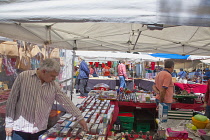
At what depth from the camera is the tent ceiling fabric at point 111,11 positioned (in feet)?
3.16

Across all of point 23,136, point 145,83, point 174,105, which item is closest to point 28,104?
point 23,136

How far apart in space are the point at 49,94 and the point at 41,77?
0.72ft

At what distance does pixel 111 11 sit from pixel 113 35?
10.1 ft

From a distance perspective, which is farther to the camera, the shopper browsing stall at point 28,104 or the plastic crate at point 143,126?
the plastic crate at point 143,126

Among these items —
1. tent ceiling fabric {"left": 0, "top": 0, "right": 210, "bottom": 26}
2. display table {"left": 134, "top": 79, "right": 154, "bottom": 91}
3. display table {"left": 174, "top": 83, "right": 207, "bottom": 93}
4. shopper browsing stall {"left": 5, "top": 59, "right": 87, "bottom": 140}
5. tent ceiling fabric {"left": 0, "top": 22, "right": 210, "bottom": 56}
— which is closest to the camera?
tent ceiling fabric {"left": 0, "top": 0, "right": 210, "bottom": 26}

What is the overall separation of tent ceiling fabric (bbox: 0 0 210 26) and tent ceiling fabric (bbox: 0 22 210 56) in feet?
4.48

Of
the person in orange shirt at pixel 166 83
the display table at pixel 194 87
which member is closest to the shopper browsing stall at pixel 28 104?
the person in orange shirt at pixel 166 83

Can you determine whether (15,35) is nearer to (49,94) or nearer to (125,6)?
(49,94)

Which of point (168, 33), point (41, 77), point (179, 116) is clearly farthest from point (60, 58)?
point (179, 116)

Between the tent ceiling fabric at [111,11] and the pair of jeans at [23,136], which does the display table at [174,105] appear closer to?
the pair of jeans at [23,136]

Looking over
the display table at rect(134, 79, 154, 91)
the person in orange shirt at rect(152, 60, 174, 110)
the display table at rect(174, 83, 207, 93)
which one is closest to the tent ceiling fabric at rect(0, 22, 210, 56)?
the person in orange shirt at rect(152, 60, 174, 110)

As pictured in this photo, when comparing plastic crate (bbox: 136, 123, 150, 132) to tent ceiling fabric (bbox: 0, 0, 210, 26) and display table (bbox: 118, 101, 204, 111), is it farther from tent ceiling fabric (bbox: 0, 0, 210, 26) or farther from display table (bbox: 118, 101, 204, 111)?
tent ceiling fabric (bbox: 0, 0, 210, 26)

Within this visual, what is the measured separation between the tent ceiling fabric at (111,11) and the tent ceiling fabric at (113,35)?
1367mm

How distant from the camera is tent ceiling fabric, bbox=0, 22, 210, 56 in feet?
9.30
